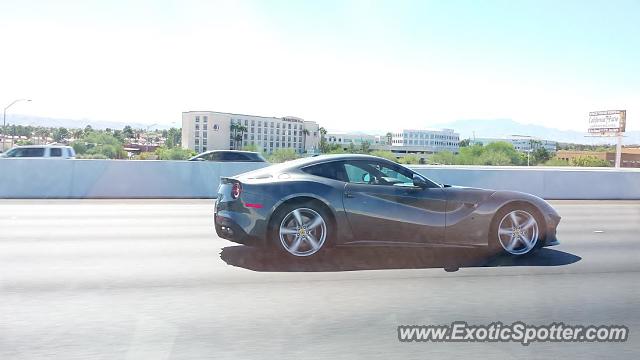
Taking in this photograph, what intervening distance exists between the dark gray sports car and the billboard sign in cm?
5654

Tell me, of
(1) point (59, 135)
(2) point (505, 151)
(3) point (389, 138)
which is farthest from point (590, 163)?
(1) point (59, 135)

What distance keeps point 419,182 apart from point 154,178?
13126 mm

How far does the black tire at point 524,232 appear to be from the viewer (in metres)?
8.16

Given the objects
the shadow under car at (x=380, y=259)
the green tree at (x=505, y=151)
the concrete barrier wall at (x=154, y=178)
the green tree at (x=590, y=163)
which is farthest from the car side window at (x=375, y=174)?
the green tree at (x=590, y=163)

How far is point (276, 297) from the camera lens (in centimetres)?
615

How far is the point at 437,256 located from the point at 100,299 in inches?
174

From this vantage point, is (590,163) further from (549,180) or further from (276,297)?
(276,297)

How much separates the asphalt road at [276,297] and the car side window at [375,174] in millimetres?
1010

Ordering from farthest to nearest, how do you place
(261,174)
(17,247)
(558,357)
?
(17,247) < (261,174) < (558,357)

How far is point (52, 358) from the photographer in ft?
14.4

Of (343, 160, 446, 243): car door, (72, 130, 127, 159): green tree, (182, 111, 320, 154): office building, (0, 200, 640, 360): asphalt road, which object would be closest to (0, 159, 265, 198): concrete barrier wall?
(0, 200, 640, 360): asphalt road

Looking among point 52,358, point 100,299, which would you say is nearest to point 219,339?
point 52,358

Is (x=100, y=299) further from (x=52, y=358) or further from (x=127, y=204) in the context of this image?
(x=127, y=204)

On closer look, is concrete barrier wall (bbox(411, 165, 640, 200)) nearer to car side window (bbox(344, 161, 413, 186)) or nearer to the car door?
car side window (bbox(344, 161, 413, 186))
